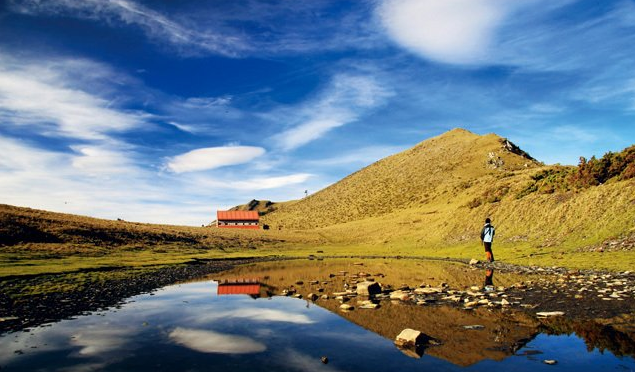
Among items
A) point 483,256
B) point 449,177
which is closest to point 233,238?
point 483,256

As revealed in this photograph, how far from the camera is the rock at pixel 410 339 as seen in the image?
10.8 m

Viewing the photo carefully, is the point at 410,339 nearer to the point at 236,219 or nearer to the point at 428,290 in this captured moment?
the point at 428,290

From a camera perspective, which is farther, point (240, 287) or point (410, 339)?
point (240, 287)

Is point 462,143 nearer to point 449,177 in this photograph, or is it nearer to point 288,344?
point 449,177

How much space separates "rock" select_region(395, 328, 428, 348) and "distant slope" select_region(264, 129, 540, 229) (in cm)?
9044

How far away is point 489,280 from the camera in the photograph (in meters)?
23.0

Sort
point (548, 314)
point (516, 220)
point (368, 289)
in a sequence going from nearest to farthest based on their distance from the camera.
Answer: point (548, 314) → point (368, 289) → point (516, 220)

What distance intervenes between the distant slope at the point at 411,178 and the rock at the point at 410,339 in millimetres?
90437

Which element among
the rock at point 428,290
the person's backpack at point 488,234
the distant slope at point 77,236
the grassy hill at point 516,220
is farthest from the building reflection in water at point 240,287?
the distant slope at point 77,236

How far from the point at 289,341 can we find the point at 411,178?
132 metres

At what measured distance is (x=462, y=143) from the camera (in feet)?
508

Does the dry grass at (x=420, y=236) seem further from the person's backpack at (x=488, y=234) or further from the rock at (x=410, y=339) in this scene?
the rock at (x=410, y=339)

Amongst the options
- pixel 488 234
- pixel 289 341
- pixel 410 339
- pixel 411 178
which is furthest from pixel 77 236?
pixel 411 178

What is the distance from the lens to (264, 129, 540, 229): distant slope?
384ft
